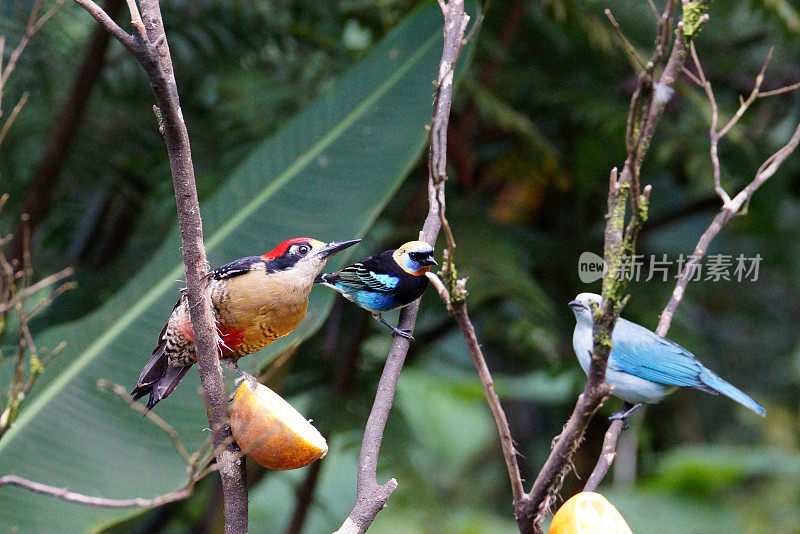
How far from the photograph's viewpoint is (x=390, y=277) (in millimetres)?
859

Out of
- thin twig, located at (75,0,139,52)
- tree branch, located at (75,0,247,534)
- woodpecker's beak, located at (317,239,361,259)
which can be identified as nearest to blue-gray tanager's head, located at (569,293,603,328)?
woodpecker's beak, located at (317,239,361,259)

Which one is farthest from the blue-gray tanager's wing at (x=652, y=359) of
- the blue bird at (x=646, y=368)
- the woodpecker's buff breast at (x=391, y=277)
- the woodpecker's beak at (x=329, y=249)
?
the woodpecker's beak at (x=329, y=249)

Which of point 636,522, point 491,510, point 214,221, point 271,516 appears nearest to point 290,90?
point 214,221

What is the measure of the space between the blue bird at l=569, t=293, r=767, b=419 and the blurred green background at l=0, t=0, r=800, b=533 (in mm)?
506

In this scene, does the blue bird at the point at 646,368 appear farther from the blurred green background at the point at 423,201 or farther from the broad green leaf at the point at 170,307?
Answer: the blurred green background at the point at 423,201

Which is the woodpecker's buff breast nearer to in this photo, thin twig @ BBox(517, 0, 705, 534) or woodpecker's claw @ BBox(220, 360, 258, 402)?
woodpecker's claw @ BBox(220, 360, 258, 402)

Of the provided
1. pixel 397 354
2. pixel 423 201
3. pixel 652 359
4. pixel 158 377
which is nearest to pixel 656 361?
pixel 652 359

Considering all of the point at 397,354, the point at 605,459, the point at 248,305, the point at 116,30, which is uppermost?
the point at 116,30

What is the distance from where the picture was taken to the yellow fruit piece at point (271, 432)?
67cm

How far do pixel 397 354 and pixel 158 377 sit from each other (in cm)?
28

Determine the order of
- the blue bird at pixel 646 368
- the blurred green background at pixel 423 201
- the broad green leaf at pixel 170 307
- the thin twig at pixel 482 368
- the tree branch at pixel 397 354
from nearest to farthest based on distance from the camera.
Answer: the thin twig at pixel 482 368 → the tree branch at pixel 397 354 → the blue bird at pixel 646 368 → the broad green leaf at pixel 170 307 → the blurred green background at pixel 423 201

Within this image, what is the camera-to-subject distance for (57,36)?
8.53 ft

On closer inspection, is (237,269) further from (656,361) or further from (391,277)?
(656,361)

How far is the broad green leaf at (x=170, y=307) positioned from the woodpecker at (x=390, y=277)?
158mm
